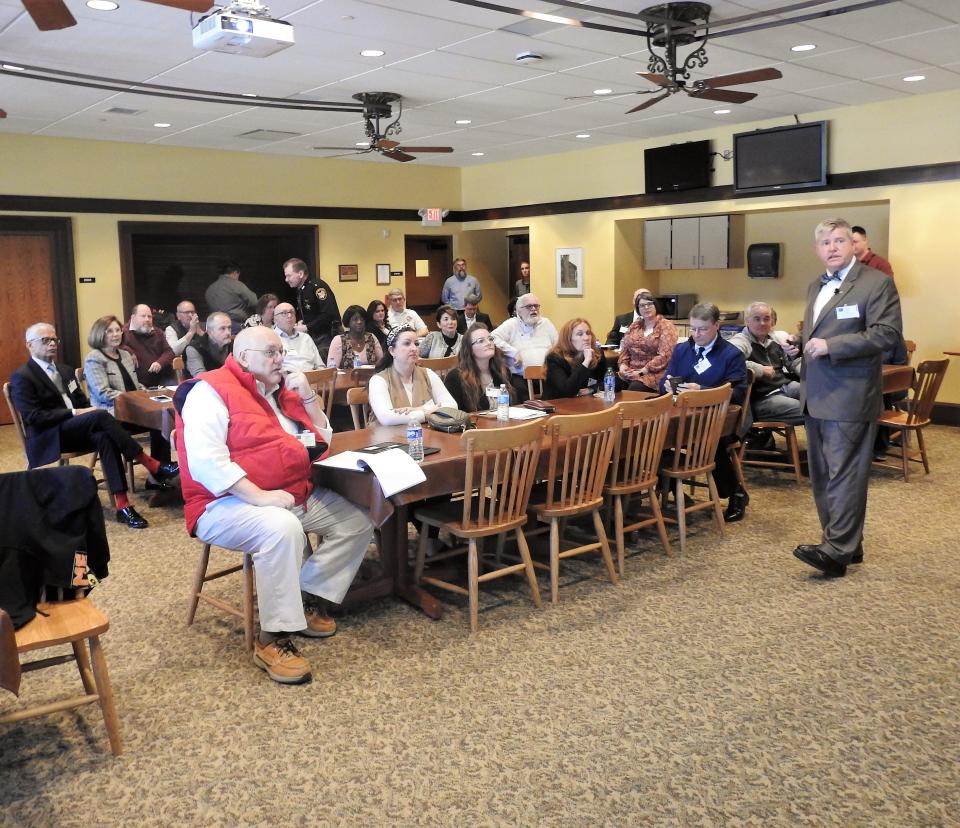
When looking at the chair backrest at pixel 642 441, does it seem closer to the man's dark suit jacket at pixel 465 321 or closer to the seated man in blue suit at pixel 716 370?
the seated man in blue suit at pixel 716 370

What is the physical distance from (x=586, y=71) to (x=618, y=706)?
5.37m

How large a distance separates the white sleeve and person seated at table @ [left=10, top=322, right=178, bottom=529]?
2393mm

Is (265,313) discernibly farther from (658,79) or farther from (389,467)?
(389,467)

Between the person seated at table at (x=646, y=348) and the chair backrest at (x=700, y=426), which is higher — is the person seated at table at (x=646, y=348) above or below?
above

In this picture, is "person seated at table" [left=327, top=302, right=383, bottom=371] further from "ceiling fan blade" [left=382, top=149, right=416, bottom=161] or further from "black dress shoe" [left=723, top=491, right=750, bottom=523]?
"black dress shoe" [left=723, top=491, right=750, bottom=523]

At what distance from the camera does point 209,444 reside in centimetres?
342

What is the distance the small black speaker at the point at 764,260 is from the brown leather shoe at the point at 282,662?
8497mm

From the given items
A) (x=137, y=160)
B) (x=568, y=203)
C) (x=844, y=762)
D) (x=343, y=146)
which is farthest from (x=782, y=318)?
(x=844, y=762)

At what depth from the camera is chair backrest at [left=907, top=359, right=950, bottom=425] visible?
6230 millimetres

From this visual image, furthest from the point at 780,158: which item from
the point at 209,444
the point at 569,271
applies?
the point at 209,444

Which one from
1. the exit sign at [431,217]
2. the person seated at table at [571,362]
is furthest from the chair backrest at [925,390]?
the exit sign at [431,217]

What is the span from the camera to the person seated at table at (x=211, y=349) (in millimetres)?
6344

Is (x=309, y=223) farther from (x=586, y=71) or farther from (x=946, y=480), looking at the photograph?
(x=946, y=480)

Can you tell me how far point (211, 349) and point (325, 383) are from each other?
2.81 feet
